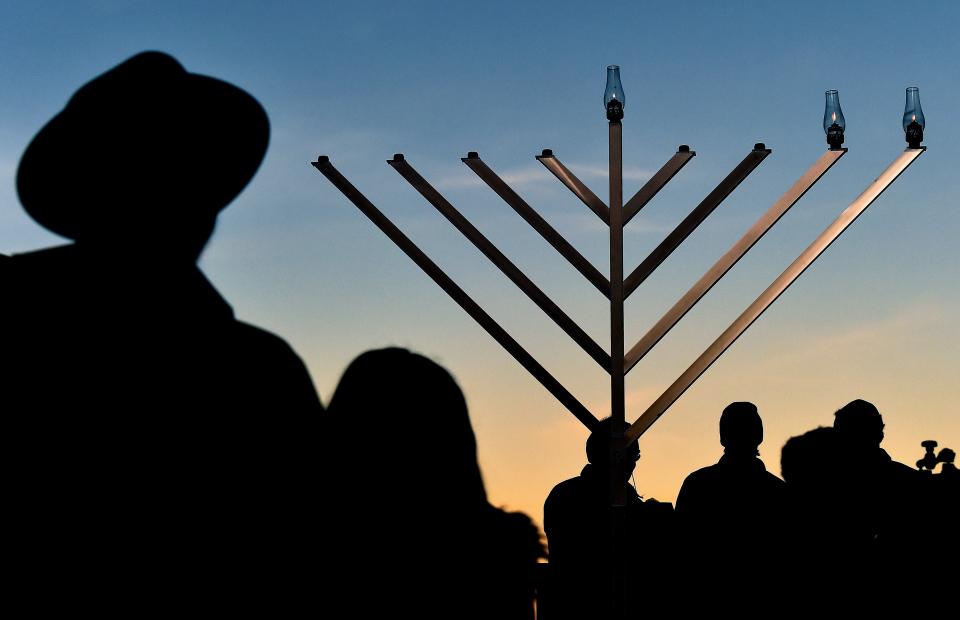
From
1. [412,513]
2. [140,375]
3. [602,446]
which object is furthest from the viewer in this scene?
[412,513]

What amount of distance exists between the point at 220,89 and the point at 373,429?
117 cm

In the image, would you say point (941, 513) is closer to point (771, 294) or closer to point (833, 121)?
point (771, 294)

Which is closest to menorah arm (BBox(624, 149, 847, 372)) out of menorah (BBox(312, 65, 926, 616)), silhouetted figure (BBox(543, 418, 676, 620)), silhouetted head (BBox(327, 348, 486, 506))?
menorah (BBox(312, 65, 926, 616))

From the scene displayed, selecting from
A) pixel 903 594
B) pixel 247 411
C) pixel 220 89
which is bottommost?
pixel 903 594

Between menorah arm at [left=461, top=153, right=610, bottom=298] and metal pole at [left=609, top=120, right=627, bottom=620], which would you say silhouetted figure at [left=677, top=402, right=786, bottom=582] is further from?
menorah arm at [left=461, top=153, right=610, bottom=298]

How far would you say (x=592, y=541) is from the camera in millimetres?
4309

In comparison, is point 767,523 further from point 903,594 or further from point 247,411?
point 247,411

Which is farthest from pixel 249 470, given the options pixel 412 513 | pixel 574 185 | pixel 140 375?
pixel 574 185

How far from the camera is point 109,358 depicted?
3895mm

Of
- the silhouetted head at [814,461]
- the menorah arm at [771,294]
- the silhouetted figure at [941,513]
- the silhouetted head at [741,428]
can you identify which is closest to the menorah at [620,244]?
the menorah arm at [771,294]

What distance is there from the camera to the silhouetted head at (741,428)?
396 cm

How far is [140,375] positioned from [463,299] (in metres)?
1.00

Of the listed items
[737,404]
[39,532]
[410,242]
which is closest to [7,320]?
[39,532]

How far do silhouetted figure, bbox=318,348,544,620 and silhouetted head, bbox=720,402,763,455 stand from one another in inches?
33.5
